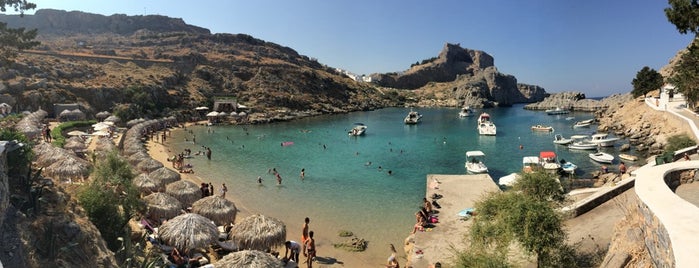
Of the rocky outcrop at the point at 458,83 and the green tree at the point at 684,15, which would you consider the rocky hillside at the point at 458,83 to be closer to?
the rocky outcrop at the point at 458,83

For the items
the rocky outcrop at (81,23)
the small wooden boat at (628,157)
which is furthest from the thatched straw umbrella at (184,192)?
the rocky outcrop at (81,23)

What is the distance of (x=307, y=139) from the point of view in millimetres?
51500

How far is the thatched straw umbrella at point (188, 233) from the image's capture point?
14.0 m

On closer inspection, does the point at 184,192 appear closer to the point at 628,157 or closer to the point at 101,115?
the point at 628,157

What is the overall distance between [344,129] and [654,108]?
41729mm

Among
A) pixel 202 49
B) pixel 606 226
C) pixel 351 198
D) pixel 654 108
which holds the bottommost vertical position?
pixel 351 198

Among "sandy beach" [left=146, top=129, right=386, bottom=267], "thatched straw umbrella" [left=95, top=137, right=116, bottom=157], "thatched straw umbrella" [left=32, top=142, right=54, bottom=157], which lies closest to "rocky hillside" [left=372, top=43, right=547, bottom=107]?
"thatched straw umbrella" [left=95, top=137, right=116, bottom=157]

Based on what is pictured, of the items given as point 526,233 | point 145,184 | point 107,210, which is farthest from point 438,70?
point 107,210

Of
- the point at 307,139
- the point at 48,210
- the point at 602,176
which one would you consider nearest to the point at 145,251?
the point at 48,210

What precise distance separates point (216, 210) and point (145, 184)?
5753mm

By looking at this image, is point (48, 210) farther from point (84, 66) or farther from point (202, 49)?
point (202, 49)

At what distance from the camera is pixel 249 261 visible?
11.4 meters

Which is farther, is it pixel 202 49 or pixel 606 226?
pixel 202 49

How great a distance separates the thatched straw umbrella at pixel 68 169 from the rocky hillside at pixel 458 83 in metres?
117
